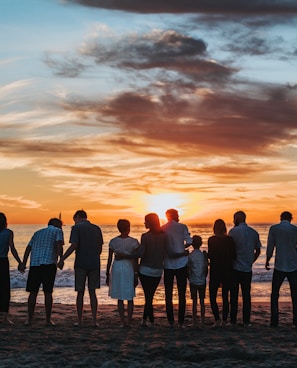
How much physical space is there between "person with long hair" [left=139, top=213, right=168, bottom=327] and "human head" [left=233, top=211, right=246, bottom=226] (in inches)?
53.1

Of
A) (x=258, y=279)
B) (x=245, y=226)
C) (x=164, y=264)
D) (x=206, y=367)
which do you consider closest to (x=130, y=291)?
(x=164, y=264)

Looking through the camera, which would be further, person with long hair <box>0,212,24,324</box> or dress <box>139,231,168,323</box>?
person with long hair <box>0,212,24,324</box>

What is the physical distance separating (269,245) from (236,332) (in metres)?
1.73

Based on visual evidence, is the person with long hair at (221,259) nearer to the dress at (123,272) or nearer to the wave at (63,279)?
the dress at (123,272)

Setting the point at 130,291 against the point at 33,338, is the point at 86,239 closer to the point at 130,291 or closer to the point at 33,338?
the point at 130,291

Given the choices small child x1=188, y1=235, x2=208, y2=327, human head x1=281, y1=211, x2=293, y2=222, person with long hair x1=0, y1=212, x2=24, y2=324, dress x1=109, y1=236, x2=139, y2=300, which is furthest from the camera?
person with long hair x1=0, y1=212, x2=24, y2=324

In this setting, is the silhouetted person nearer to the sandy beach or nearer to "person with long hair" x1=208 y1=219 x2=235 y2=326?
"person with long hair" x1=208 y1=219 x2=235 y2=326

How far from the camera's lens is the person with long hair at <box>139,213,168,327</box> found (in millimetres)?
11398

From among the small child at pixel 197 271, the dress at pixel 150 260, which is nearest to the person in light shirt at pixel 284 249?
the small child at pixel 197 271

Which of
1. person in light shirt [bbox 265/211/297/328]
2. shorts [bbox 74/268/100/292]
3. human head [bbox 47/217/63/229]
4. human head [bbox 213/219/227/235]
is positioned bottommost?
shorts [bbox 74/268/100/292]

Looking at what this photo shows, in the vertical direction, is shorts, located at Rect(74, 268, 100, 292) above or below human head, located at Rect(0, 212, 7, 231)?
below

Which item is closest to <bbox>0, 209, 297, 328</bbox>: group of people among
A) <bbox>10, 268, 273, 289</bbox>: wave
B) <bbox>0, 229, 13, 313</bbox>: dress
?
<bbox>0, 229, 13, 313</bbox>: dress

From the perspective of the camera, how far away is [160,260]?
11477 mm

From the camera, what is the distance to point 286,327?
1189 centimetres
